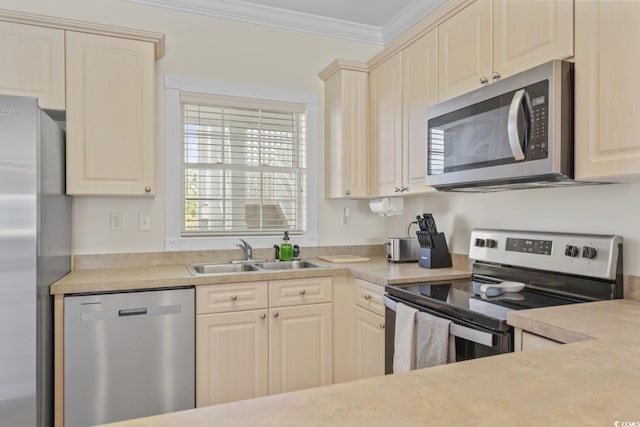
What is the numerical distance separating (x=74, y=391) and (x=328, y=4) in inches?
112

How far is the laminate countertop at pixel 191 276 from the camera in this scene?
211 cm

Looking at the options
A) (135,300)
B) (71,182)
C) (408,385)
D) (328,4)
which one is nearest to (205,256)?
(135,300)

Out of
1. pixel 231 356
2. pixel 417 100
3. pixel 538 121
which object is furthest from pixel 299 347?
pixel 538 121

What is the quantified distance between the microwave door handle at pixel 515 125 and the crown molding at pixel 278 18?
6.45 feet

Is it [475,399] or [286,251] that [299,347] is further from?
[475,399]

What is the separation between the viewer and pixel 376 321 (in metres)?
2.32

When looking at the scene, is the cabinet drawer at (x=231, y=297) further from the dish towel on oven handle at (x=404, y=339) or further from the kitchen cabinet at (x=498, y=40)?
the kitchen cabinet at (x=498, y=40)

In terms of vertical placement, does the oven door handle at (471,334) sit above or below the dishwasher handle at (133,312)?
above

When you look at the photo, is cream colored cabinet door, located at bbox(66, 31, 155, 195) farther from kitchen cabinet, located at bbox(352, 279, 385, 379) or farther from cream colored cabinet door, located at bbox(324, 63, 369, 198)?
kitchen cabinet, located at bbox(352, 279, 385, 379)

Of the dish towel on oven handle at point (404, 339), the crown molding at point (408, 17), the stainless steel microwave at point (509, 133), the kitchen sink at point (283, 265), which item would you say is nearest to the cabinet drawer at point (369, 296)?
the dish towel on oven handle at point (404, 339)

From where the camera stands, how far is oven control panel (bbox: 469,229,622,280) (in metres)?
1.70

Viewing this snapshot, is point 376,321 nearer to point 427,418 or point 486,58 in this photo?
point 486,58

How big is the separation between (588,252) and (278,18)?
8.28 ft

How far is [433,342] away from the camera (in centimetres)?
173
